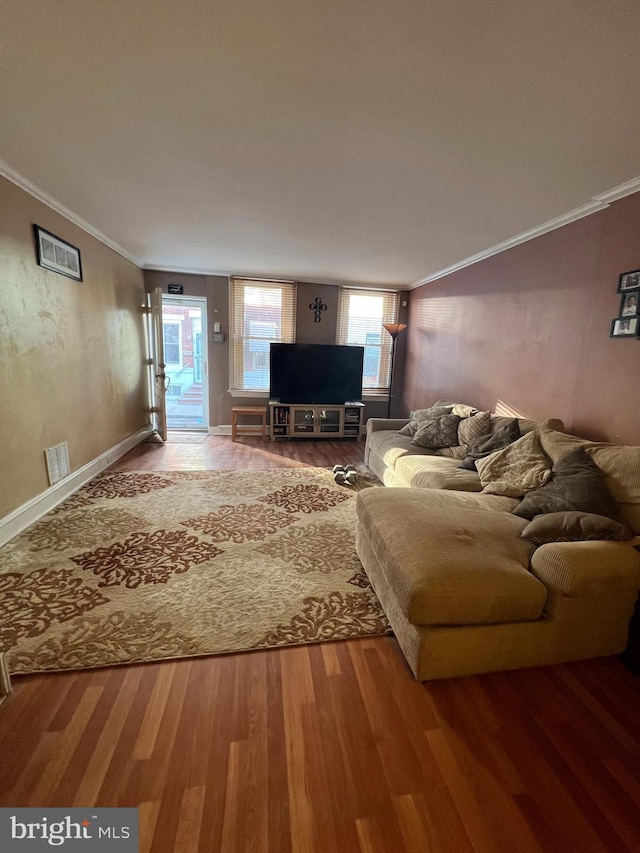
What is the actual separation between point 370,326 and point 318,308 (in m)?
0.89

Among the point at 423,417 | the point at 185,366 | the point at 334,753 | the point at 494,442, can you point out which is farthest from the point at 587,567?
the point at 185,366

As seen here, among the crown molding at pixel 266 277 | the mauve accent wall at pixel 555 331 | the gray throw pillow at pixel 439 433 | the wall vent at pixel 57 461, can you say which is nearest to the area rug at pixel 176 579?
the wall vent at pixel 57 461

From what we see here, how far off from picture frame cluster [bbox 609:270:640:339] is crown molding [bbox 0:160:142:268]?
4036 mm

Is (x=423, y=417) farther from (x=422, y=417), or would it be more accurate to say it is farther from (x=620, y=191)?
(x=620, y=191)

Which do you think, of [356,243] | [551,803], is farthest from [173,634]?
[356,243]

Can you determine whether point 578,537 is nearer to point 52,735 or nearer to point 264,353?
point 52,735

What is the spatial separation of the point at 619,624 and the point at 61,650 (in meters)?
2.48

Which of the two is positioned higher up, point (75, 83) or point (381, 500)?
point (75, 83)

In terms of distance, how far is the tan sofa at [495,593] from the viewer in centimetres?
139

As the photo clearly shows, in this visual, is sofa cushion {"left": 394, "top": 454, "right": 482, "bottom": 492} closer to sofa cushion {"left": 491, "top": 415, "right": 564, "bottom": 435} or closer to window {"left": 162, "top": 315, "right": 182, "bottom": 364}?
sofa cushion {"left": 491, "top": 415, "right": 564, "bottom": 435}

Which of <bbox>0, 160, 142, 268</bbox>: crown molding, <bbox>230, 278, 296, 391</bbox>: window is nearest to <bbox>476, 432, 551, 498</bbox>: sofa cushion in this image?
<bbox>230, 278, 296, 391</bbox>: window

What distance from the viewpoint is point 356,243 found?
3539mm

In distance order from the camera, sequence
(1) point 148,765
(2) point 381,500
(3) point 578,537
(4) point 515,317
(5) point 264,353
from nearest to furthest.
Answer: (1) point 148,765, (3) point 578,537, (2) point 381,500, (4) point 515,317, (5) point 264,353

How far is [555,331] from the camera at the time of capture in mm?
2824
